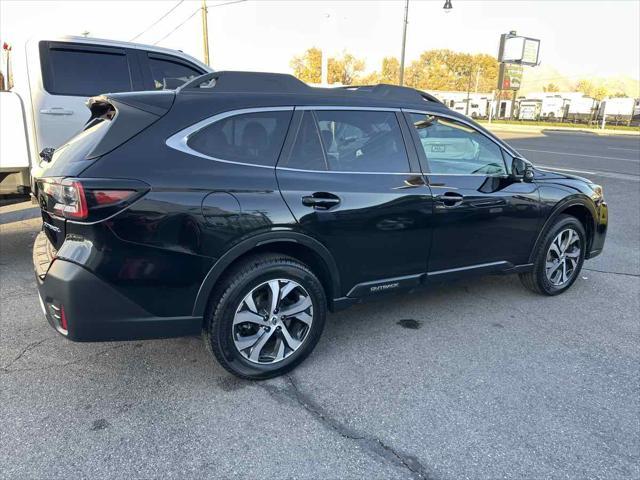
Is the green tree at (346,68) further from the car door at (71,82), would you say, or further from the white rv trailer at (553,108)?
the car door at (71,82)

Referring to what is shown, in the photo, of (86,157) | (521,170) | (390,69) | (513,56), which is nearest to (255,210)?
(86,157)

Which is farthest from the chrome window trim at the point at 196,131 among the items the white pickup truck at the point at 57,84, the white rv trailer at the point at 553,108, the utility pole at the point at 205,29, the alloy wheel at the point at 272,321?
the white rv trailer at the point at 553,108

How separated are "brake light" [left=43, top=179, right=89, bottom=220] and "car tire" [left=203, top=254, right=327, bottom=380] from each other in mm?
872

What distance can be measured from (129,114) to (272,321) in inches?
58.2

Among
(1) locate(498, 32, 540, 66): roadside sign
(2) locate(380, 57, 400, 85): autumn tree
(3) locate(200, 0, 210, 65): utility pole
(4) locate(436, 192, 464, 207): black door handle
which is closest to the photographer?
(4) locate(436, 192, 464, 207): black door handle

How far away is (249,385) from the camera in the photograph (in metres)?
3.12

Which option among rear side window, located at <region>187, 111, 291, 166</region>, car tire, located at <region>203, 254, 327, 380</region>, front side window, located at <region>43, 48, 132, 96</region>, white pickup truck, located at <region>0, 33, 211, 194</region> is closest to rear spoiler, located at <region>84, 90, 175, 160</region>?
rear side window, located at <region>187, 111, 291, 166</region>

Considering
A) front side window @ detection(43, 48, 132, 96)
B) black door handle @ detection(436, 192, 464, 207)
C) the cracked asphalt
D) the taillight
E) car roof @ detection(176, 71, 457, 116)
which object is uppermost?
front side window @ detection(43, 48, 132, 96)

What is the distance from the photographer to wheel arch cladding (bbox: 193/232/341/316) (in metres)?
2.83

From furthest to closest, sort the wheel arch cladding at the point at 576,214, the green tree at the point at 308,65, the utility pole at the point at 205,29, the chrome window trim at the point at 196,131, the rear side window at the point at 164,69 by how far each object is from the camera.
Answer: the green tree at the point at 308,65
the utility pole at the point at 205,29
the rear side window at the point at 164,69
the wheel arch cladding at the point at 576,214
the chrome window trim at the point at 196,131

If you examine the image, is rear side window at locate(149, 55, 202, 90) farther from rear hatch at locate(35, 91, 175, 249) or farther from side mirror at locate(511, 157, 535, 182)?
side mirror at locate(511, 157, 535, 182)

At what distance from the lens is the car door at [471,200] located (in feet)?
12.1

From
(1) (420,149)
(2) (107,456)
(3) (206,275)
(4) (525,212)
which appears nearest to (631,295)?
(4) (525,212)

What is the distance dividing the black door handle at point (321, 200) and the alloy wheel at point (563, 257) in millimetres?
2408
